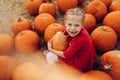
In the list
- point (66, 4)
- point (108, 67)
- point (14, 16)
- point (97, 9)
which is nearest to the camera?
point (108, 67)

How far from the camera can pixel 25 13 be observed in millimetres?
3350

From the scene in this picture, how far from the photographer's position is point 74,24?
2277 mm

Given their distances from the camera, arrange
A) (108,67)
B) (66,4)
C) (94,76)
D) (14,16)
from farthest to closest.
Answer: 1. (14,16)
2. (66,4)
3. (108,67)
4. (94,76)

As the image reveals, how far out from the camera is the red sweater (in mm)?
2324

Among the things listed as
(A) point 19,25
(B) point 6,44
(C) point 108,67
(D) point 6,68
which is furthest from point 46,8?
(C) point 108,67

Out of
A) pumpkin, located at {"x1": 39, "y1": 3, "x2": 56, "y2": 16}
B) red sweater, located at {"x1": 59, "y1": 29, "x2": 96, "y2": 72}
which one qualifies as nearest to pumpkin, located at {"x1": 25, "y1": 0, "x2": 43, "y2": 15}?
pumpkin, located at {"x1": 39, "y1": 3, "x2": 56, "y2": 16}

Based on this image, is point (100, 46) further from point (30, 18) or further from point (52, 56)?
point (30, 18)

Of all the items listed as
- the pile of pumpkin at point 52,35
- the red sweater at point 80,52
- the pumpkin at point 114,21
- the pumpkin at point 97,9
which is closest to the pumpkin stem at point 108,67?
the pile of pumpkin at point 52,35

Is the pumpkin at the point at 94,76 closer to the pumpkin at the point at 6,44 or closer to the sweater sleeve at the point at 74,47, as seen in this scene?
the sweater sleeve at the point at 74,47

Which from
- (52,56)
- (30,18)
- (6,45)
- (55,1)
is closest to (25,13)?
(30,18)

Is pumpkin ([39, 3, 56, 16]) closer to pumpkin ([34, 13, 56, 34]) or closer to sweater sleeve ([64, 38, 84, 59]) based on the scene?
pumpkin ([34, 13, 56, 34])

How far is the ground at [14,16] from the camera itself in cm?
273

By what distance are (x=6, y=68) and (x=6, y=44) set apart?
0.38 m

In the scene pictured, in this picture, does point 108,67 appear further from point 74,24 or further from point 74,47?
point 74,24
